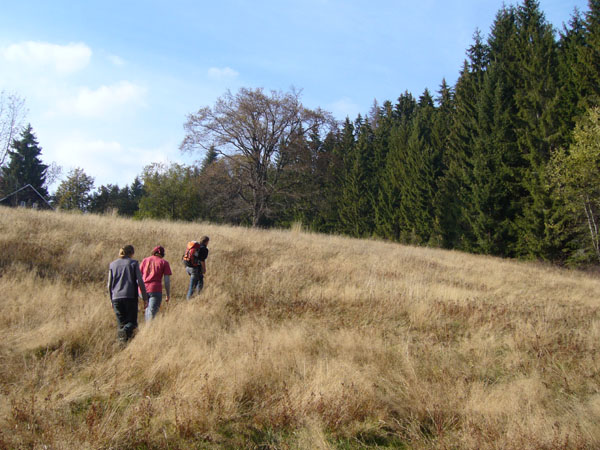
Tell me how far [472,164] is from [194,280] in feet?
79.8

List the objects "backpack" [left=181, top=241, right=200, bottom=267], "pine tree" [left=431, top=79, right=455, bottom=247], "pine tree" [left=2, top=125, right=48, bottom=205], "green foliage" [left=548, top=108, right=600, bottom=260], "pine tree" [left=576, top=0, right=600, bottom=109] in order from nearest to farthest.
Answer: "backpack" [left=181, top=241, right=200, bottom=267] → "green foliage" [left=548, top=108, right=600, bottom=260] → "pine tree" [left=576, top=0, right=600, bottom=109] → "pine tree" [left=431, top=79, right=455, bottom=247] → "pine tree" [left=2, top=125, right=48, bottom=205]

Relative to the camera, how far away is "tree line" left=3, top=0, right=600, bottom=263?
19.1 meters

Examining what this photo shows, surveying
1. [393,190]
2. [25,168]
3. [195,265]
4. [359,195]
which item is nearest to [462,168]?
[393,190]

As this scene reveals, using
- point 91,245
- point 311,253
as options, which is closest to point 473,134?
point 311,253

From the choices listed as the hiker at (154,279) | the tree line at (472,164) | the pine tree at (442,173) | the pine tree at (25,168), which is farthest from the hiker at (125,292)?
the pine tree at (25,168)

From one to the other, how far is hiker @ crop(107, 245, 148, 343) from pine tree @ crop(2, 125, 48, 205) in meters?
53.1

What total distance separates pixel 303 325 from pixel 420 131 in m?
31.5

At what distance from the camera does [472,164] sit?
2591 centimetres

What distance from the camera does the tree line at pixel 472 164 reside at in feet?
62.8

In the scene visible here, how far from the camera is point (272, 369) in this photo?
4.41 metres

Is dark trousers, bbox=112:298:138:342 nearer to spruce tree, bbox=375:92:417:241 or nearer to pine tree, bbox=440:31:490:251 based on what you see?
pine tree, bbox=440:31:490:251

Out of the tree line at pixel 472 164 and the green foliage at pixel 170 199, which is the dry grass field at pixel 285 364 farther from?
the green foliage at pixel 170 199

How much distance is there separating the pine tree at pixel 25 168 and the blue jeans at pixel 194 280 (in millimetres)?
51491

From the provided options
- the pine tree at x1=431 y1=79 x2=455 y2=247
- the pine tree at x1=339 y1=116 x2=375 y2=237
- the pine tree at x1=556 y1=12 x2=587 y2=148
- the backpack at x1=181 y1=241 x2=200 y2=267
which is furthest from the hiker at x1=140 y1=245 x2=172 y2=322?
the pine tree at x1=339 y1=116 x2=375 y2=237
